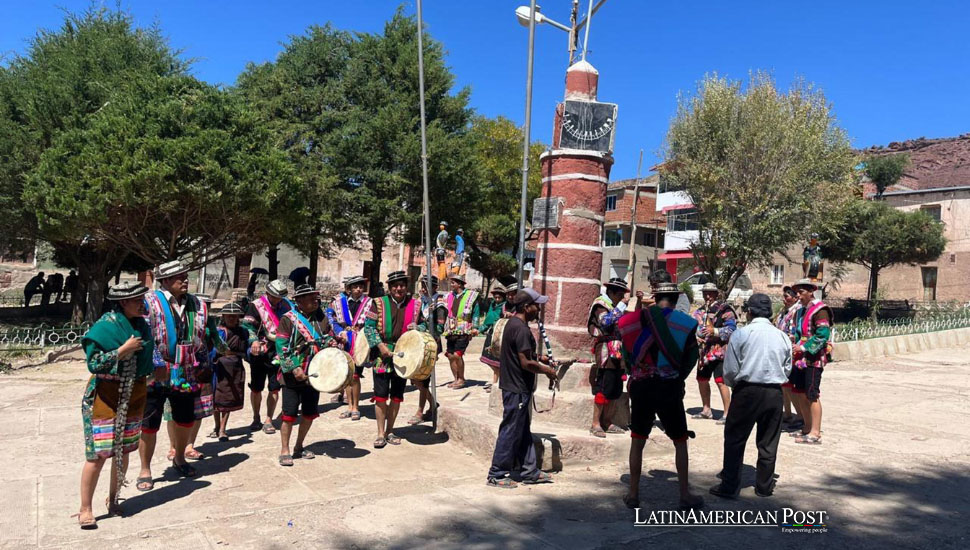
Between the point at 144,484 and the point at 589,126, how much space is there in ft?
18.8

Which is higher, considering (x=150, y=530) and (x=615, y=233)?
(x=615, y=233)

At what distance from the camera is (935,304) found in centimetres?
2855

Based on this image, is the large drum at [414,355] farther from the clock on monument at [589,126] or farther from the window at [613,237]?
the window at [613,237]

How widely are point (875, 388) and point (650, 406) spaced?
9247 millimetres

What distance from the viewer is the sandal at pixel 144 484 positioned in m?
5.61

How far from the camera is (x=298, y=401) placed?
6586 mm

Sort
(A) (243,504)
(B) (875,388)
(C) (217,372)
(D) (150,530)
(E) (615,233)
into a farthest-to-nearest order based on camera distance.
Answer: (E) (615,233) → (B) (875,388) → (C) (217,372) → (A) (243,504) → (D) (150,530)

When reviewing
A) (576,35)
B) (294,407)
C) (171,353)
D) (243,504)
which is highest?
(576,35)

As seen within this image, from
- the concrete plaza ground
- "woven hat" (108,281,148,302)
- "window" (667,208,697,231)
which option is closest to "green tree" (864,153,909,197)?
"window" (667,208,697,231)

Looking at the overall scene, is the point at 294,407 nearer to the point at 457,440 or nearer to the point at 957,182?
the point at 457,440

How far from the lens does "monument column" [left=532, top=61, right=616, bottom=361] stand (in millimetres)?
7887

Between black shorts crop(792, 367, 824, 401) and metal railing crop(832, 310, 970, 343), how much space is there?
10.4 m

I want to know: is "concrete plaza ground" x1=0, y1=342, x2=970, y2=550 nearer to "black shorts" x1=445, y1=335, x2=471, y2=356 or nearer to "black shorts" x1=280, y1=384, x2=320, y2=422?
"black shorts" x1=280, y1=384, x2=320, y2=422

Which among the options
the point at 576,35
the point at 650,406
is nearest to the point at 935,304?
the point at 576,35
